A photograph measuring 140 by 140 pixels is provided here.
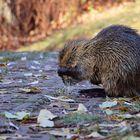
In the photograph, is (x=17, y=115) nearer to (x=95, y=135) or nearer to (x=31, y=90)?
(x=95, y=135)

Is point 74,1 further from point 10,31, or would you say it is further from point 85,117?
point 85,117

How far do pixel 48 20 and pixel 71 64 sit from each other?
48.7 feet

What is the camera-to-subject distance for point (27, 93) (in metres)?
6.13

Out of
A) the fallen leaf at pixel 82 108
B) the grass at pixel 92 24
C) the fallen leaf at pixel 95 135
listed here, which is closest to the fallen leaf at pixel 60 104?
the fallen leaf at pixel 82 108

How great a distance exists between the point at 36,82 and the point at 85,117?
8.76 ft

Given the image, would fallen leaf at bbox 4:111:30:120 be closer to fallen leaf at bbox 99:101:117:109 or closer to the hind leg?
fallen leaf at bbox 99:101:117:109

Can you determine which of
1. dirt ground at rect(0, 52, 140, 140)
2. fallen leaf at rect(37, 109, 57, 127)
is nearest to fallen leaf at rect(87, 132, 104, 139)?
dirt ground at rect(0, 52, 140, 140)

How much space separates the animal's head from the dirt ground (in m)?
0.18

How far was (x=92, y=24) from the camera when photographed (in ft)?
65.2

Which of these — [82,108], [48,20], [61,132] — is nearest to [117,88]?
[82,108]

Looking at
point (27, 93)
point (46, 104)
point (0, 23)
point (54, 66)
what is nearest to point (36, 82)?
point (27, 93)

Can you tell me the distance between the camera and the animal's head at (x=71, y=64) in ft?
19.4

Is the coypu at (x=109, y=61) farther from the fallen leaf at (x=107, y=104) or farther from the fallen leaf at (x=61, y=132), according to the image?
the fallen leaf at (x=61, y=132)

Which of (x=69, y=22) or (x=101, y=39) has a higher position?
(x=101, y=39)
